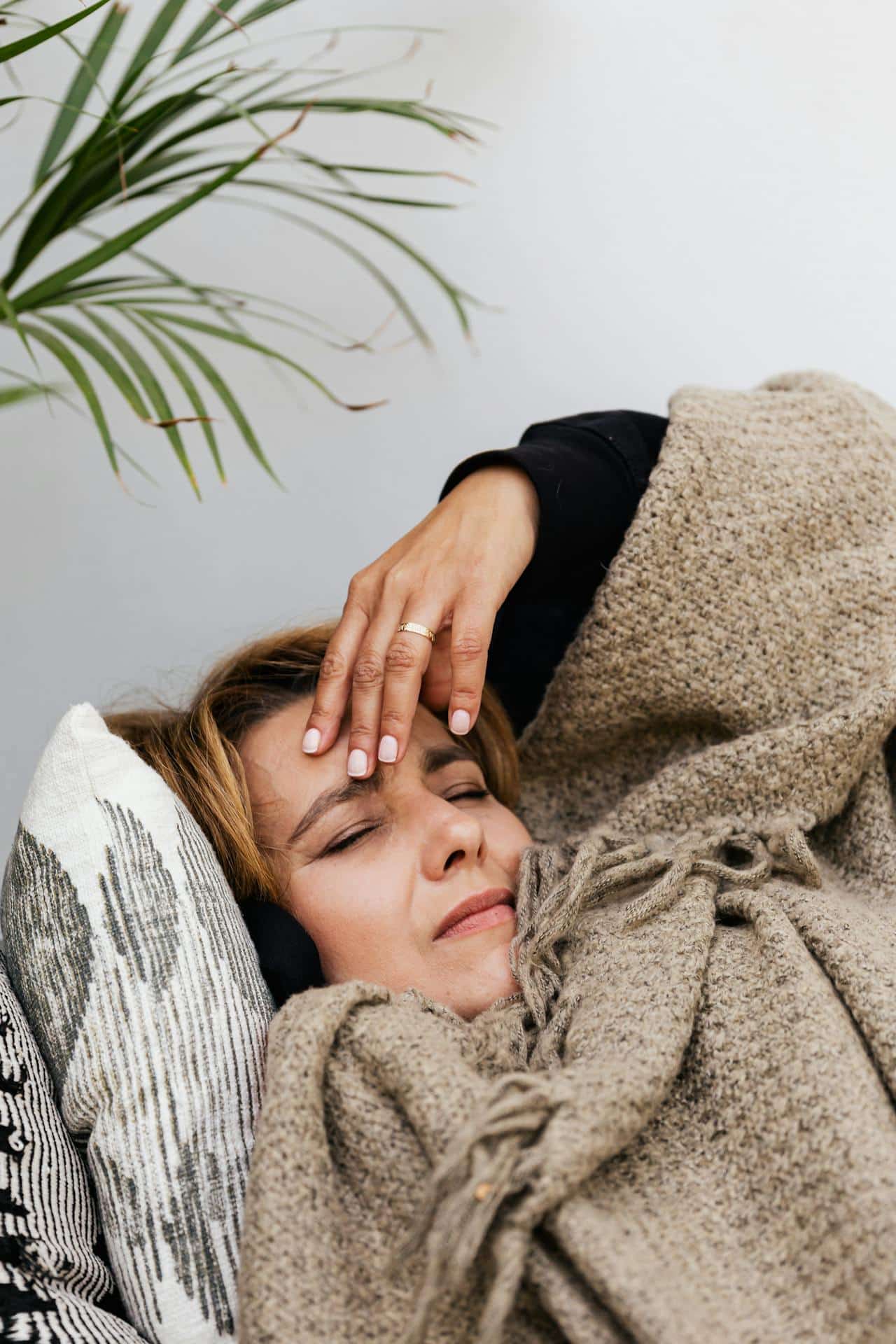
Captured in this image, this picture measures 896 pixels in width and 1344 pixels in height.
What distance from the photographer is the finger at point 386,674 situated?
1022 mm

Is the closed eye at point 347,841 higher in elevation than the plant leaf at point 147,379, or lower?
lower

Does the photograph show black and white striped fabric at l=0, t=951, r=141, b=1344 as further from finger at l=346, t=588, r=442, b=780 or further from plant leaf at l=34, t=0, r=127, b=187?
plant leaf at l=34, t=0, r=127, b=187

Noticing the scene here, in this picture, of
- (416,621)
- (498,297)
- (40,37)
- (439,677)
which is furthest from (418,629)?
(498,297)

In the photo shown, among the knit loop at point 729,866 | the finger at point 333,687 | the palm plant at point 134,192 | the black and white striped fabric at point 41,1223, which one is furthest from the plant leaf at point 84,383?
the knit loop at point 729,866

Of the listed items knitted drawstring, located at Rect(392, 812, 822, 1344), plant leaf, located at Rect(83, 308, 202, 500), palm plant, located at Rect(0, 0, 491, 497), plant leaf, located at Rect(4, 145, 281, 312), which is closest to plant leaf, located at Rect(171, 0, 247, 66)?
palm plant, located at Rect(0, 0, 491, 497)

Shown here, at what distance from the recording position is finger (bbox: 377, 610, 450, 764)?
3.34 ft

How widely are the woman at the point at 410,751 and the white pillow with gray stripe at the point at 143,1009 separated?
0.08 m

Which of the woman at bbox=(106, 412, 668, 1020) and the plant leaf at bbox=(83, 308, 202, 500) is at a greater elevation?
the plant leaf at bbox=(83, 308, 202, 500)

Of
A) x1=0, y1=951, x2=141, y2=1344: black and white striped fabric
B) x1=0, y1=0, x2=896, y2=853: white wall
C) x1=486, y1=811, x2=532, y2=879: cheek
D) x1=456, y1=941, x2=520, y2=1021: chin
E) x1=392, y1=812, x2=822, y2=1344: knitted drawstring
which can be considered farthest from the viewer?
x1=0, y1=0, x2=896, y2=853: white wall

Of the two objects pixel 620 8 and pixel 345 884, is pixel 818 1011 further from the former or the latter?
pixel 620 8

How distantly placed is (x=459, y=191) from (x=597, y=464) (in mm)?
653

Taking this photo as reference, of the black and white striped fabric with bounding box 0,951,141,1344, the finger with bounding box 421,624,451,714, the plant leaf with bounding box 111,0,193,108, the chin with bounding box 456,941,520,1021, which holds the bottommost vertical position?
the black and white striped fabric with bounding box 0,951,141,1344

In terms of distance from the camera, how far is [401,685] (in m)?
1.02

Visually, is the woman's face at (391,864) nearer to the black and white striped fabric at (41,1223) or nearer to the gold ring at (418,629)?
the gold ring at (418,629)
